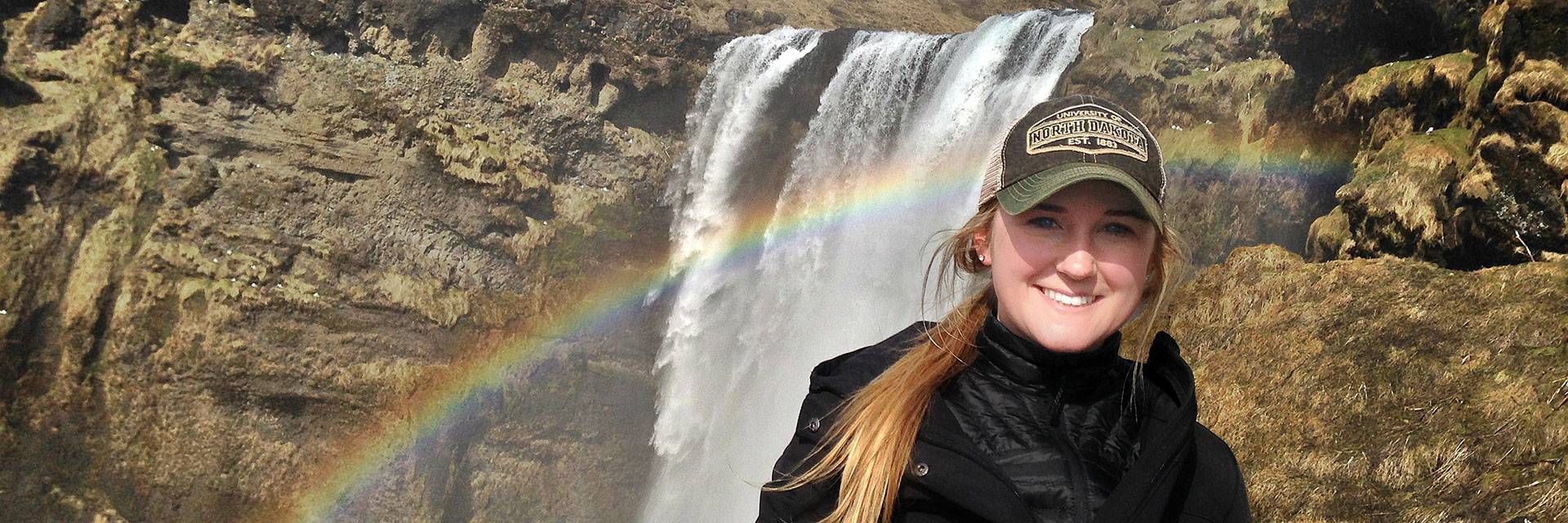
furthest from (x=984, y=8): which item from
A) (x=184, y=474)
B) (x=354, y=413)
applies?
(x=184, y=474)

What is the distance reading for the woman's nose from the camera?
6.41 feet

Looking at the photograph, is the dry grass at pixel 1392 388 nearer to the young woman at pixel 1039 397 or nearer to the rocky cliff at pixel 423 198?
the rocky cliff at pixel 423 198

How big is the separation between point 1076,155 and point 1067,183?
0.31 ft

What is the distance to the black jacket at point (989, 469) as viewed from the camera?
1932mm

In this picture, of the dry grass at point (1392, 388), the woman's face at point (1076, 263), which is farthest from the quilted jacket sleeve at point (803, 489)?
the dry grass at point (1392, 388)

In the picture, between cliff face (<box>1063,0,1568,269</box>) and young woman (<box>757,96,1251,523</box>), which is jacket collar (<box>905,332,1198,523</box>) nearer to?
young woman (<box>757,96,1251,523</box>)

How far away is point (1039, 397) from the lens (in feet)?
6.98

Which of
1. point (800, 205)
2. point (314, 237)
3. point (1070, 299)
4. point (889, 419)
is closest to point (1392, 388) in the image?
point (1070, 299)

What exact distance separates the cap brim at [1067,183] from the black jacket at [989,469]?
1.55 feet

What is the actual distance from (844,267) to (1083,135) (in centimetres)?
1881

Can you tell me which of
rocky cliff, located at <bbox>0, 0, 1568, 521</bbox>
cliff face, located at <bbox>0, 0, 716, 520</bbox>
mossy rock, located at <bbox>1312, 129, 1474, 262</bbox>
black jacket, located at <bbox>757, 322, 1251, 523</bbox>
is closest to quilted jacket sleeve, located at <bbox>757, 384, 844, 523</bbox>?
black jacket, located at <bbox>757, 322, 1251, 523</bbox>

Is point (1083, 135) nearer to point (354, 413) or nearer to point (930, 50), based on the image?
point (930, 50)

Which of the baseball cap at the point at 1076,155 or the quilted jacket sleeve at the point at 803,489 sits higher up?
the baseball cap at the point at 1076,155

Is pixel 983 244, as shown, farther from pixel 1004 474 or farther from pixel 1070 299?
pixel 1004 474
